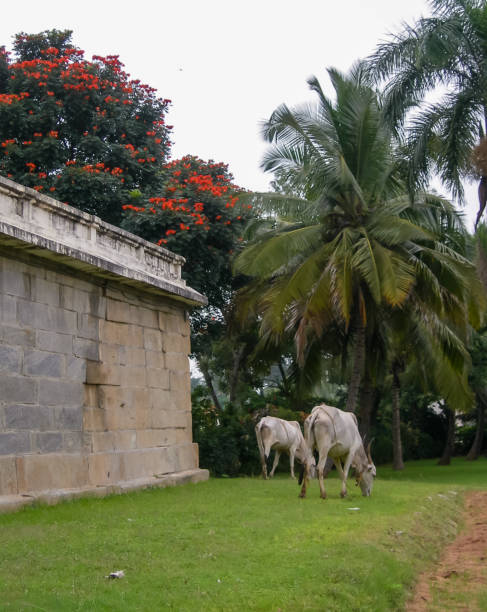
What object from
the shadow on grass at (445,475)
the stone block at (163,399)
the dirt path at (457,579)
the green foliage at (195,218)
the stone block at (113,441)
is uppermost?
the green foliage at (195,218)

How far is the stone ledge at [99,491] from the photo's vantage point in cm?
994

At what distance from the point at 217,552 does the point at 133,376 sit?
624 cm

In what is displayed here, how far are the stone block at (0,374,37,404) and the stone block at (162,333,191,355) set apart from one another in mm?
3880

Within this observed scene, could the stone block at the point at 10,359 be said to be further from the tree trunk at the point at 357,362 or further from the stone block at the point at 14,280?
the tree trunk at the point at 357,362

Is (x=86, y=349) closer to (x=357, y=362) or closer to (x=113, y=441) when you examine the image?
(x=113, y=441)

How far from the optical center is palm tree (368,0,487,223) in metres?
14.9

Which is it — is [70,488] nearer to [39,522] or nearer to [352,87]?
[39,522]

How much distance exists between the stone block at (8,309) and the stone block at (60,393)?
102 cm

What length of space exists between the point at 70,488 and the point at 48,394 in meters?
1.37

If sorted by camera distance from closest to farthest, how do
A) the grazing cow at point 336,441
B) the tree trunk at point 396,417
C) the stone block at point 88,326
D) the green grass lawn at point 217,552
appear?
the green grass lawn at point 217,552 < the stone block at point 88,326 < the grazing cow at point 336,441 < the tree trunk at point 396,417

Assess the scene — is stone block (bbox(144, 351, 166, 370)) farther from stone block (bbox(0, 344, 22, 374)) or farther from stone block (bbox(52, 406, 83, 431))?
stone block (bbox(0, 344, 22, 374))

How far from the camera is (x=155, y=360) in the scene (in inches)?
557

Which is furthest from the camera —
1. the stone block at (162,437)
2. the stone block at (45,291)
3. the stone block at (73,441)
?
the stone block at (162,437)

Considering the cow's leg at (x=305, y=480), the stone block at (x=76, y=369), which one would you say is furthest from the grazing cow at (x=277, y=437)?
the stone block at (x=76, y=369)
